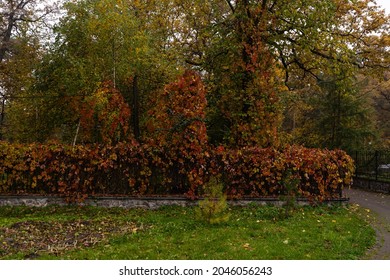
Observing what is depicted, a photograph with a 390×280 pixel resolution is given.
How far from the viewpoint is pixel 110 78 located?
15711 millimetres

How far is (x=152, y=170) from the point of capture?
40.8 feet

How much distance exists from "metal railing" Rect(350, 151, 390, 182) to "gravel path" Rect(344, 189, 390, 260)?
43.1 inches

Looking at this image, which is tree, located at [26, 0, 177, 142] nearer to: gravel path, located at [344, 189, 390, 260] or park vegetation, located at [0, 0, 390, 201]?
park vegetation, located at [0, 0, 390, 201]

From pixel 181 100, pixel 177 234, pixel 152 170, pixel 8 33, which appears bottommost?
pixel 177 234

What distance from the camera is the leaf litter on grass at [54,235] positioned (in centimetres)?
714

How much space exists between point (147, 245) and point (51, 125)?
13.1 meters

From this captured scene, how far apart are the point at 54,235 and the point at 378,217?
9358 mm

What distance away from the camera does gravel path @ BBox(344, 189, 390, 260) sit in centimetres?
739

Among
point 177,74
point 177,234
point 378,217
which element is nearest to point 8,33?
point 177,74

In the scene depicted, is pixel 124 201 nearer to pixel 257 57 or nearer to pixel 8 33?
pixel 257 57

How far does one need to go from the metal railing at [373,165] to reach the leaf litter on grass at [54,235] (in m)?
12.9

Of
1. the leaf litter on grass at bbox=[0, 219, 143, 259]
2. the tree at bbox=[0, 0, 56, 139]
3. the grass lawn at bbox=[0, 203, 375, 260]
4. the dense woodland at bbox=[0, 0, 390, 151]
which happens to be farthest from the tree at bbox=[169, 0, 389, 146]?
the tree at bbox=[0, 0, 56, 139]

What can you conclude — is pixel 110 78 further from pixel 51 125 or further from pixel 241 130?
pixel 241 130

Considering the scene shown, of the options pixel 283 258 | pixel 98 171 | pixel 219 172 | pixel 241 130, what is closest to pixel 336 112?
pixel 241 130
